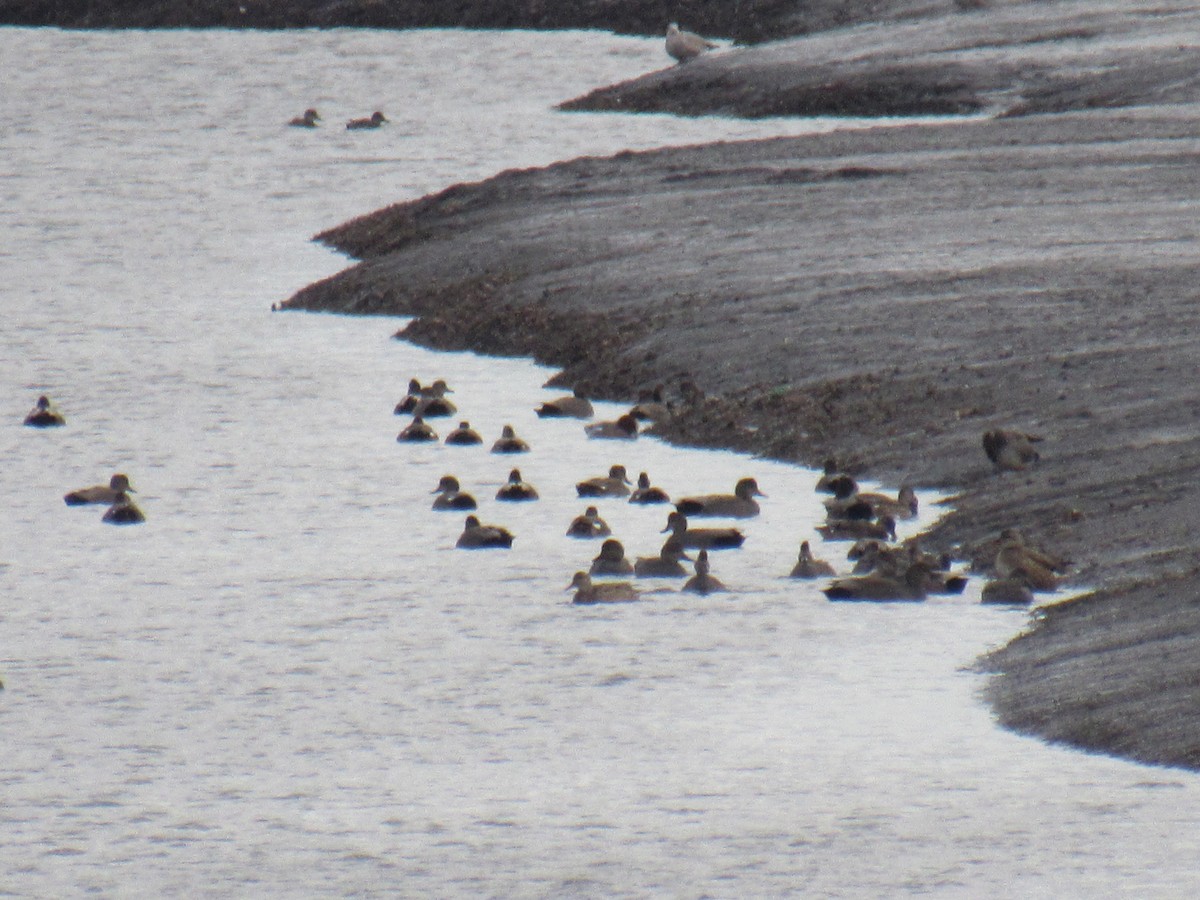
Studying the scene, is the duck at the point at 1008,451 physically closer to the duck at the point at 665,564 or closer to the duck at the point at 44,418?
the duck at the point at 665,564

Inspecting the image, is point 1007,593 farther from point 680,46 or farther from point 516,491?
point 680,46

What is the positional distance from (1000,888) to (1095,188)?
15769 mm

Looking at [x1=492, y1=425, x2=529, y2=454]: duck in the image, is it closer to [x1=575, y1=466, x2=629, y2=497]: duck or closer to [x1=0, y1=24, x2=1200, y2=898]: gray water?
[x1=0, y1=24, x2=1200, y2=898]: gray water

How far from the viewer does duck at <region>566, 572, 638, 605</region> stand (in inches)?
426

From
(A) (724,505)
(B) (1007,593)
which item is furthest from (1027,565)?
(A) (724,505)

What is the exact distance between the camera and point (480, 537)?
11.9 meters

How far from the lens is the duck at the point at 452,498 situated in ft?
41.7

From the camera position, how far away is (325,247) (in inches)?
1011

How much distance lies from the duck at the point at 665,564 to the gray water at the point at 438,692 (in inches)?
9.1

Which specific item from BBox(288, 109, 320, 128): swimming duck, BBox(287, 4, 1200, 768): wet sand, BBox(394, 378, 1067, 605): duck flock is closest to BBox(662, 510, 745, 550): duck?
BBox(394, 378, 1067, 605): duck flock

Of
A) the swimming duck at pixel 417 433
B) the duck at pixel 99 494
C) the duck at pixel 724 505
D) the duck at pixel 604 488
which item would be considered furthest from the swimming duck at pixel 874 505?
the duck at pixel 99 494

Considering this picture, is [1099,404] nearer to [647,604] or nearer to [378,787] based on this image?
[647,604]

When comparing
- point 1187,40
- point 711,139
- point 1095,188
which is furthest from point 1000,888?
point 1187,40

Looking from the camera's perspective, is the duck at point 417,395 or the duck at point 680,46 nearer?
the duck at point 417,395
